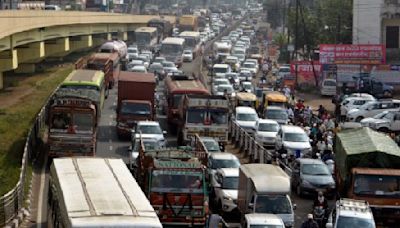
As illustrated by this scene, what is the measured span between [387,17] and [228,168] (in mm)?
54321

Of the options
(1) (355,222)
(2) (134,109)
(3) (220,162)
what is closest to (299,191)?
(3) (220,162)

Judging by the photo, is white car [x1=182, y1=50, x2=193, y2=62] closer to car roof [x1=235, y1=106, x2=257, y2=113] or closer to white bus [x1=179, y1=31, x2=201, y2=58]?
white bus [x1=179, y1=31, x2=201, y2=58]

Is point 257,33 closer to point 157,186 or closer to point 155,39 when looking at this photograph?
point 155,39

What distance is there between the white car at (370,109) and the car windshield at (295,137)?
406 inches

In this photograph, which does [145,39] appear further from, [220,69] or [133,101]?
[133,101]

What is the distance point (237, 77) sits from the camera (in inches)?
2874

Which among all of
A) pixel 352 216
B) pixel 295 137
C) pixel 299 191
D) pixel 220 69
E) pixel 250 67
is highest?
pixel 352 216

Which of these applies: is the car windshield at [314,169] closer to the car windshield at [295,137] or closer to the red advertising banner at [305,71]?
the car windshield at [295,137]

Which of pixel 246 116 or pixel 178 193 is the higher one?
pixel 178 193

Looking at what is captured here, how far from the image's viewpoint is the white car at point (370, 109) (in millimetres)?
48469

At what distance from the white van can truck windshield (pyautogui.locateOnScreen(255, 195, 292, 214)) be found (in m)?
41.6

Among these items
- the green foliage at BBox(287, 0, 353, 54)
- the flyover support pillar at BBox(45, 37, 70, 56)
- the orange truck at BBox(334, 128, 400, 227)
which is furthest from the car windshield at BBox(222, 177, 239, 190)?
the green foliage at BBox(287, 0, 353, 54)

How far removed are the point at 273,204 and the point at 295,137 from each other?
13.7m

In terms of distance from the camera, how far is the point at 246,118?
4534 centimetres
